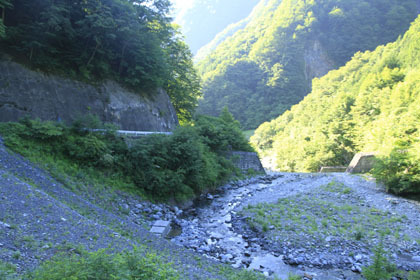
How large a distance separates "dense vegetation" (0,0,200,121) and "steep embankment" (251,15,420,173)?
18093 mm

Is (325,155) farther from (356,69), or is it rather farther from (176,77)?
(356,69)

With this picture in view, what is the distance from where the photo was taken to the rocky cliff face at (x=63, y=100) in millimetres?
12492

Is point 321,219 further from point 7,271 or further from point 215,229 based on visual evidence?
point 7,271

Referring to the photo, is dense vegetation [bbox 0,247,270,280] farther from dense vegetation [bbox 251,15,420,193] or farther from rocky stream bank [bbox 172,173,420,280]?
dense vegetation [bbox 251,15,420,193]

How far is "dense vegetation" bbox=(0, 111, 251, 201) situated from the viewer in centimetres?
1029

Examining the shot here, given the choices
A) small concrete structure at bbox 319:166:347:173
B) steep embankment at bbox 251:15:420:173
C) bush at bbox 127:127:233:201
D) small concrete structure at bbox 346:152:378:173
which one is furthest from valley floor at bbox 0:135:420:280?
small concrete structure at bbox 319:166:347:173

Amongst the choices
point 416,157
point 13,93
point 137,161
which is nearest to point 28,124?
point 13,93

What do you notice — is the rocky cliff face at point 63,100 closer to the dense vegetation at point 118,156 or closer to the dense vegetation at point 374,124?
the dense vegetation at point 118,156

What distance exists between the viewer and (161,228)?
938 cm

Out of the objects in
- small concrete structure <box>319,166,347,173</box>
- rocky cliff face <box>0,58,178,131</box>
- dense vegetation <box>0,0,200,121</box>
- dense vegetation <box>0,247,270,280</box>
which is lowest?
small concrete structure <box>319,166,347,173</box>

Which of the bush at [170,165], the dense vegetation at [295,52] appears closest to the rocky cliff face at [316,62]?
the dense vegetation at [295,52]

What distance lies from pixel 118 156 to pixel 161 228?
478 centimetres

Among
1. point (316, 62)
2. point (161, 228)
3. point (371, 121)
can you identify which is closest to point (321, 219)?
point (161, 228)

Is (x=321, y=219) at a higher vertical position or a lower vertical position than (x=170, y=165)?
lower
